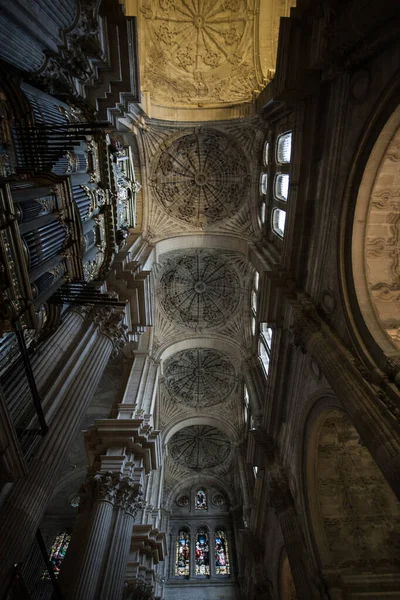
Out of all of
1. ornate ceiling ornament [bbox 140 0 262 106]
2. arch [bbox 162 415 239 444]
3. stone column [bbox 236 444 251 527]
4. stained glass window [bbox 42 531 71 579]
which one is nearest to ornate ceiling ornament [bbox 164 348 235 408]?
arch [bbox 162 415 239 444]

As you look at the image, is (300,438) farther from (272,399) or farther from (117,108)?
(117,108)

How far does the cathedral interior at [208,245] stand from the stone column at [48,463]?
0.04 meters

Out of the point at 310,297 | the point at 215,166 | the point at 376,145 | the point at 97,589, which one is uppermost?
the point at 215,166

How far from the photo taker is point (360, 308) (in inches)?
269

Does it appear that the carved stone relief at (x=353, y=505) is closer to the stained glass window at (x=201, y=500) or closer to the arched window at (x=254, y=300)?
the arched window at (x=254, y=300)

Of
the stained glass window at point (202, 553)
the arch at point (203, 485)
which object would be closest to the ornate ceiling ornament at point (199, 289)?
the arch at point (203, 485)

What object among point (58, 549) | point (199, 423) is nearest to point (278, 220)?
point (199, 423)

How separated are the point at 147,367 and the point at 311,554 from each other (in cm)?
988

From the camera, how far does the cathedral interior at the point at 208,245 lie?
5.90 meters

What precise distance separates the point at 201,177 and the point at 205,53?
18.8 ft

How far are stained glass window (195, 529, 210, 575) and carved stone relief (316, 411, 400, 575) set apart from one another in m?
13.8

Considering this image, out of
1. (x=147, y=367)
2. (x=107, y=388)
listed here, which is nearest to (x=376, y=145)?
(x=147, y=367)

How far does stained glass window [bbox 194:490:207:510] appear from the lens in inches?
857

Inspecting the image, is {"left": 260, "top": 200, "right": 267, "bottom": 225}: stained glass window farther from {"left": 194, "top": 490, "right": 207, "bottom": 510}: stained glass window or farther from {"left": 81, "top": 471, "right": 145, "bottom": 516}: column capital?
{"left": 194, "top": 490, "right": 207, "bottom": 510}: stained glass window
